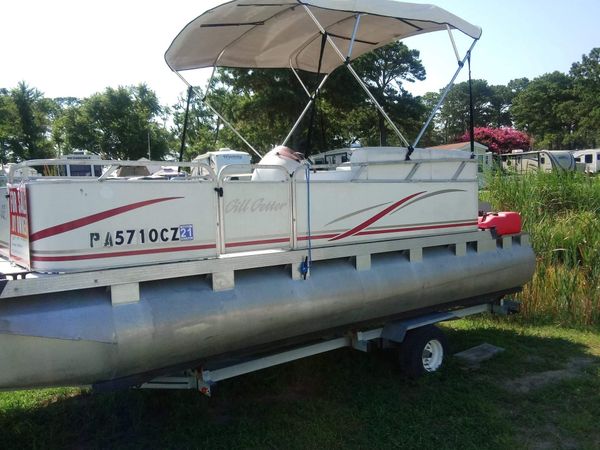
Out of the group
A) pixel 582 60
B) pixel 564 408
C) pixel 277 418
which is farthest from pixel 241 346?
pixel 582 60

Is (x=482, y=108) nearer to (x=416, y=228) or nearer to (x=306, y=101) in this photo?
(x=306, y=101)

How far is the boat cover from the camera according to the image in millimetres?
4648

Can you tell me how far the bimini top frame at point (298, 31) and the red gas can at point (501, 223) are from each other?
4.45ft

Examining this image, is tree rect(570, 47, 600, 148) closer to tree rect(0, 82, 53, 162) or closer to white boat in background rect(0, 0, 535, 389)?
tree rect(0, 82, 53, 162)

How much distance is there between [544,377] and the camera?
504 cm

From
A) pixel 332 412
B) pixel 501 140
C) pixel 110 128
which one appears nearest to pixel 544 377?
pixel 332 412

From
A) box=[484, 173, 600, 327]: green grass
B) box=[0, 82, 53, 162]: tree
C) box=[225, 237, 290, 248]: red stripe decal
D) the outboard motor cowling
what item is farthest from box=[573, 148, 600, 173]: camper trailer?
box=[0, 82, 53, 162]: tree

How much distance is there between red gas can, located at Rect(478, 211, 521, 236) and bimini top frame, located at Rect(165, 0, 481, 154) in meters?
1.36

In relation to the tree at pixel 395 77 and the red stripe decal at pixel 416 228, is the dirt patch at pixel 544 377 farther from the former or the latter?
the tree at pixel 395 77

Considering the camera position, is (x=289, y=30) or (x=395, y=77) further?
(x=395, y=77)

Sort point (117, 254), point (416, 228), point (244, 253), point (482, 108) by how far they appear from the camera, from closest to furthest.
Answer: point (117, 254)
point (244, 253)
point (416, 228)
point (482, 108)

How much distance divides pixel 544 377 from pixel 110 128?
38.6 meters

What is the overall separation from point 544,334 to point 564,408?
2252 millimetres

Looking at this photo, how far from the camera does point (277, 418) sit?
405 centimetres
